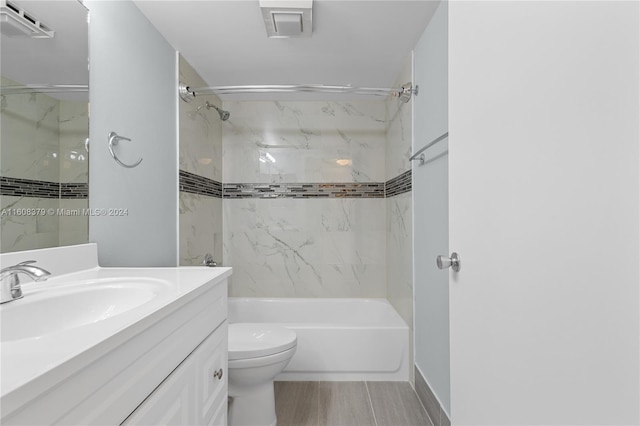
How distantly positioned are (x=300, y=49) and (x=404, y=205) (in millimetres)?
1257

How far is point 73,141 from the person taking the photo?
1.30 metres

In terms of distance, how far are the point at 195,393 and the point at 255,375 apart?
0.75m

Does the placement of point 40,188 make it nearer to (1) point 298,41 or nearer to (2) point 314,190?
(1) point 298,41

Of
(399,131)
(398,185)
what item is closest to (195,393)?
(398,185)

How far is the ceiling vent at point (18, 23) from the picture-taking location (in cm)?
104

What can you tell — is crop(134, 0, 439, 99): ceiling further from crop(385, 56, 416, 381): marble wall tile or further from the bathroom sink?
the bathroom sink

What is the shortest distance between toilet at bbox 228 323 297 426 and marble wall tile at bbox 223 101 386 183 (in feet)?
5.34

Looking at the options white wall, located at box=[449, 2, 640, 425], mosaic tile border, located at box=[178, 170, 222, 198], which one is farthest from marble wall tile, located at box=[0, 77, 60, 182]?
white wall, located at box=[449, 2, 640, 425]

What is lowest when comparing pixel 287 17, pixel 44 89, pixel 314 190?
pixel 314 190

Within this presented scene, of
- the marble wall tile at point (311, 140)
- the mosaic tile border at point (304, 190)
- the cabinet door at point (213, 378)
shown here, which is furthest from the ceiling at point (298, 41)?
the cabinet door at point (213, 378)

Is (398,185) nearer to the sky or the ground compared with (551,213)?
nearer to the sky

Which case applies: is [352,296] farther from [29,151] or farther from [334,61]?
[29,151]

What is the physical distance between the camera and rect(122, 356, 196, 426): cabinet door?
750 mm

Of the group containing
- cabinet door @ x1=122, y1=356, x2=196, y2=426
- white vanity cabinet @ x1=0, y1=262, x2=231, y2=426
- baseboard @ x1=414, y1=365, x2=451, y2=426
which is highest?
white vanity cabinet @ x1=0, y1=262, x2=231, y2=426
